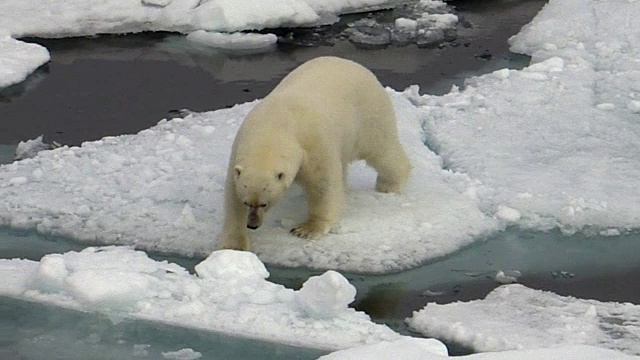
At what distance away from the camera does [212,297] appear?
14.4 feet

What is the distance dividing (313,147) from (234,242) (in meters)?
0.52

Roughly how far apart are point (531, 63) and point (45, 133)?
322 cm

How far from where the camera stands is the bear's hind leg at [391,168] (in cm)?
560

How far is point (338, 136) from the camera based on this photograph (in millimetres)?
5211

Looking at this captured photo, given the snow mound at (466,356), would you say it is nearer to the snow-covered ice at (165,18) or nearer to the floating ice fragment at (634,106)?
the floating ice fragment at (634,106)

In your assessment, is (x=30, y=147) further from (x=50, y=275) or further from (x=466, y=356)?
(x=466, y=356)

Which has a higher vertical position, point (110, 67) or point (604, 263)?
point (604, 263)

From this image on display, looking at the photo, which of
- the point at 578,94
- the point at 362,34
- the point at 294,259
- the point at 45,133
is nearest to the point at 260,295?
the point at 294,259

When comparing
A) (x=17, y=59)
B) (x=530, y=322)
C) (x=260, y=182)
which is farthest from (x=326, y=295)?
(x=17, y=59)

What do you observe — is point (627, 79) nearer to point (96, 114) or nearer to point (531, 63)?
point (531, 63)

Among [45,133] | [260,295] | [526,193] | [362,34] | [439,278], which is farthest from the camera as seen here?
[362,34]

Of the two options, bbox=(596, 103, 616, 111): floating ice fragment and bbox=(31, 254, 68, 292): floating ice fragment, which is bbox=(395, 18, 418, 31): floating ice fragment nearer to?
bbox=(596, 103, 616, 111): floating ice fragment

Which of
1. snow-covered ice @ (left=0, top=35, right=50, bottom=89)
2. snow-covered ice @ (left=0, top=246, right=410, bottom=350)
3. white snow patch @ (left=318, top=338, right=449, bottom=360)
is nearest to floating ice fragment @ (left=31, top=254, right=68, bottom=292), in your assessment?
snow-covered ice @ (left=0, top=246, right=410, bottom=350)

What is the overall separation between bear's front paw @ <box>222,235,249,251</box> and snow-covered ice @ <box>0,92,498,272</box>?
0.11 m
